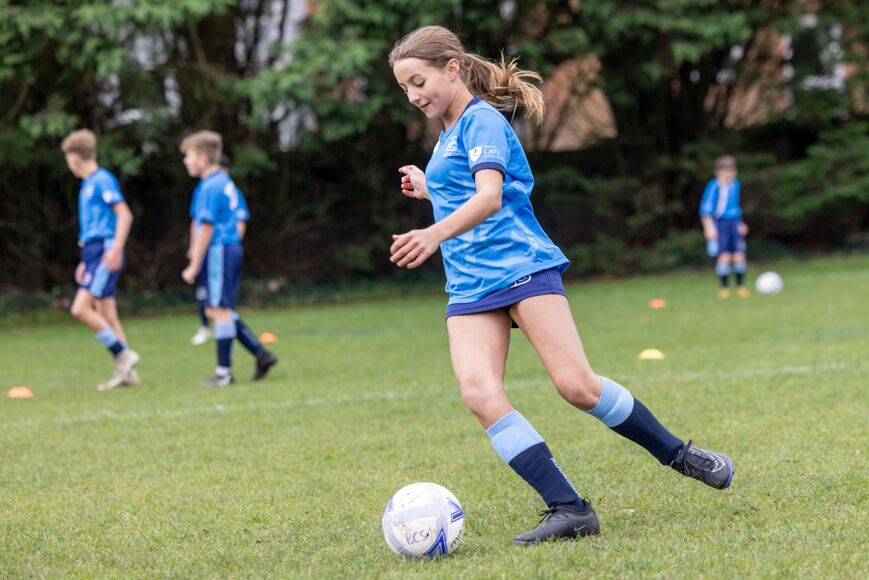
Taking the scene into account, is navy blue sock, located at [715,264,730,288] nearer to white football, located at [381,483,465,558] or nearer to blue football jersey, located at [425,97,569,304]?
blue football jersey, located at [425,97,569,304]

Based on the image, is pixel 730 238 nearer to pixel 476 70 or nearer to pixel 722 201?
pixel 722 201

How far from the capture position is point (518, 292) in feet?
13.3

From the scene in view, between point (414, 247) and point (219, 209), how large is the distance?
5919 millimetres

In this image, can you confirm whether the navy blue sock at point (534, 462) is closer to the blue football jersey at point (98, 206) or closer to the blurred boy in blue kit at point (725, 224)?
the blue football jersey at point (98, 206)

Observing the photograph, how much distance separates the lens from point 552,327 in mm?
4055

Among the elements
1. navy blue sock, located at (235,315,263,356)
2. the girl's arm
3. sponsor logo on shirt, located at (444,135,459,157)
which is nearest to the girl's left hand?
the girl's arm

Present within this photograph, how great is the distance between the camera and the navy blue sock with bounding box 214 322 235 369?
9.12 metres

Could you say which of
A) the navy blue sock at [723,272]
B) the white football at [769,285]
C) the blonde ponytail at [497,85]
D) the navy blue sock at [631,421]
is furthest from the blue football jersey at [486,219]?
the navy blue sock at [723,272]

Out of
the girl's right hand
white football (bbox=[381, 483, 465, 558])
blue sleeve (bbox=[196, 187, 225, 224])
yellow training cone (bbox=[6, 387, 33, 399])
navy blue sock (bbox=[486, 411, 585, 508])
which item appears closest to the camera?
white football (bbox=[381, 483, 465, 558])

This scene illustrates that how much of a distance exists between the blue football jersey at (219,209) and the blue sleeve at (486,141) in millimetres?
5510

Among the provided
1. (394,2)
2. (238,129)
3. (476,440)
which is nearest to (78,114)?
(238,129)

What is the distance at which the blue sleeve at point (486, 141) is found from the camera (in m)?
3.93

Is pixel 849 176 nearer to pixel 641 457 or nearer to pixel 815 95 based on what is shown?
pixel 815 95

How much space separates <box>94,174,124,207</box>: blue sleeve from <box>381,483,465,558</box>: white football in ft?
19.6
